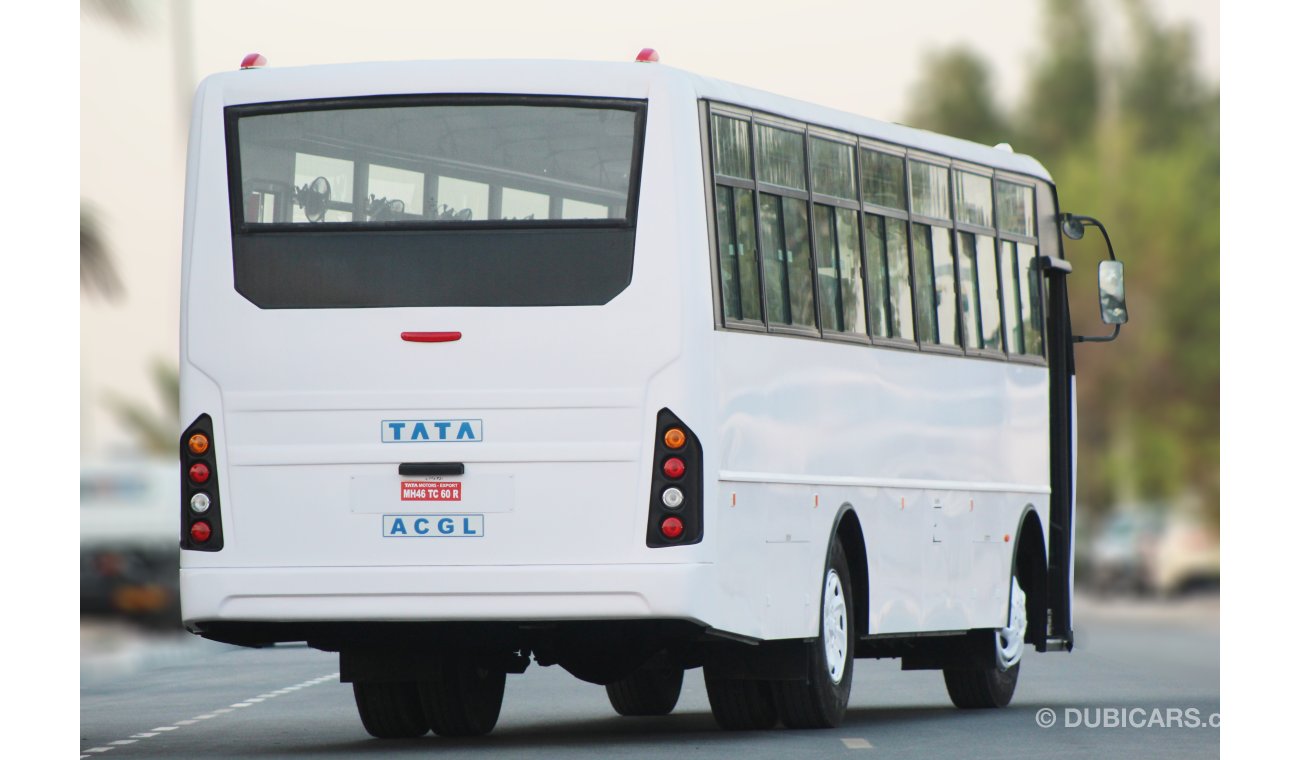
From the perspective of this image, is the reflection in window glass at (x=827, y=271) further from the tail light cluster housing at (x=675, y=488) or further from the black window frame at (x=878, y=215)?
the tail light cluster housing at (x=675, y=488)

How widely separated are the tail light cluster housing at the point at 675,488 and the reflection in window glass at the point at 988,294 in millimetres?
4914

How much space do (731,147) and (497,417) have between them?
195 centimetres

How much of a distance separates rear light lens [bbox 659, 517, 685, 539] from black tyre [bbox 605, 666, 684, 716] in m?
4.47

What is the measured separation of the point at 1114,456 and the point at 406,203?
224 feet

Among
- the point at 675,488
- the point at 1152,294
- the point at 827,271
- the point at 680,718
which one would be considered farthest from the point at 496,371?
the point at 1152,294

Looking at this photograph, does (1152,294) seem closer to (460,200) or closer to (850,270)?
(850,270)

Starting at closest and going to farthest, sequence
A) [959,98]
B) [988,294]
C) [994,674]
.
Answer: [988,294]
[994,674]
[959,98]

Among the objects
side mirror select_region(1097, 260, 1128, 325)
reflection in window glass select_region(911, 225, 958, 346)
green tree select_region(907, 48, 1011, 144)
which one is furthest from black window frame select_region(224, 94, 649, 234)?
green tree select_region(907, 48, 1011, 144)

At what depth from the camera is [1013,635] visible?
19062mm

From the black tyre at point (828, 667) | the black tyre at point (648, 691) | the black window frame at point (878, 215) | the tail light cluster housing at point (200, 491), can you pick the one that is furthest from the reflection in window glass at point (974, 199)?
the tail light cluster housing at point (200, 491)

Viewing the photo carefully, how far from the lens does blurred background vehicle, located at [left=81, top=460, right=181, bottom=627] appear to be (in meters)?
42.2

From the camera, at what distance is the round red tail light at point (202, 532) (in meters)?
14.2

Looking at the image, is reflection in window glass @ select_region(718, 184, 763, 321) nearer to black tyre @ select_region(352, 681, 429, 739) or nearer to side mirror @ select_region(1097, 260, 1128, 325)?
black tyre @ select_region(352, 681, 429, 739)

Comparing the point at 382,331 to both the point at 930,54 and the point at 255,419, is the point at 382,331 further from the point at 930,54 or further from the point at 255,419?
the point at 930,54
